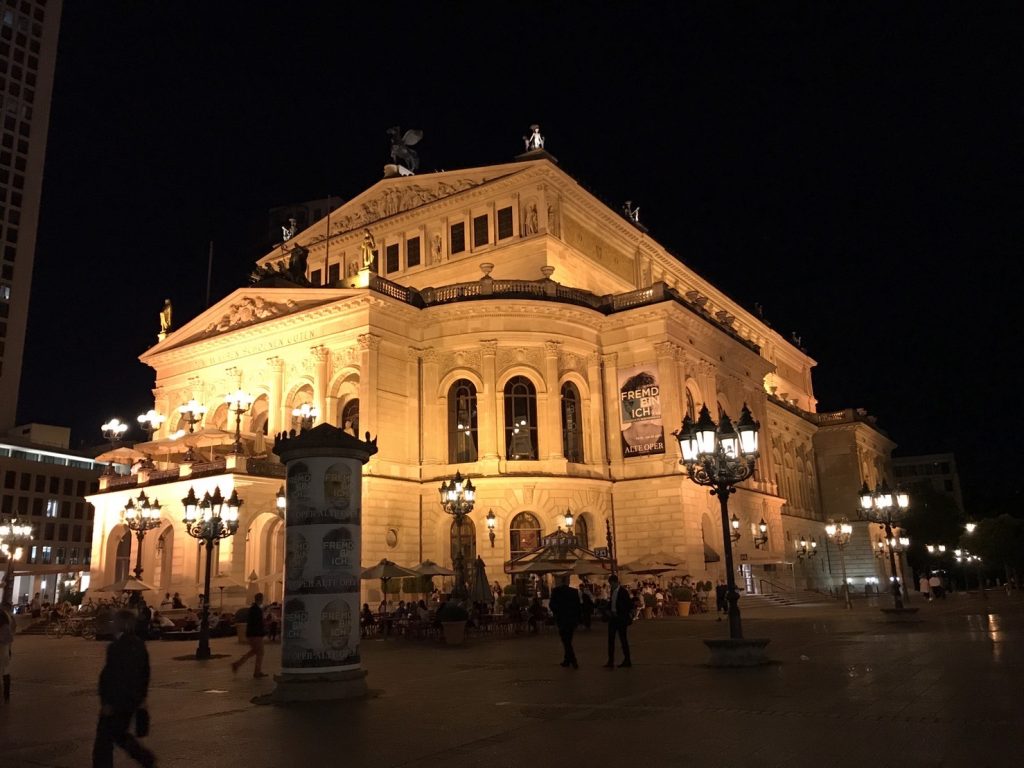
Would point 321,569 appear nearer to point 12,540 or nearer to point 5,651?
point 5,651

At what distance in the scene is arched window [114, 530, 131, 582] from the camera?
44.9 metres

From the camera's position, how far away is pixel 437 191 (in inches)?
2007

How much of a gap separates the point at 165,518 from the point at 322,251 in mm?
21745

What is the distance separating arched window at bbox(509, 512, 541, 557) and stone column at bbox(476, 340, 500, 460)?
3.37 metres

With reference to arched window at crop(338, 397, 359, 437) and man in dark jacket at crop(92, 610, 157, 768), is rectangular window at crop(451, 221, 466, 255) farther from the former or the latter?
man in dark jacket at crop(92, 610, 157, 768)

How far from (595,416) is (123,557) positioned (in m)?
26.4

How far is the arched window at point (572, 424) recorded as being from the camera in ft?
141

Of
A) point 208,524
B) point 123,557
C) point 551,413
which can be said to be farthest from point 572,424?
point 123,557

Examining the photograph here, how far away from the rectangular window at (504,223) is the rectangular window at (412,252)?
5.70 m

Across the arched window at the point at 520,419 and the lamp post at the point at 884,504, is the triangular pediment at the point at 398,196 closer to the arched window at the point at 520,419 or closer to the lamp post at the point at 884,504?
the arched window at the point at 520,419

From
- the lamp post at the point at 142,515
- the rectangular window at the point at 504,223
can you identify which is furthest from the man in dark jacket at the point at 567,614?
the rectangular window at the point at 504,223

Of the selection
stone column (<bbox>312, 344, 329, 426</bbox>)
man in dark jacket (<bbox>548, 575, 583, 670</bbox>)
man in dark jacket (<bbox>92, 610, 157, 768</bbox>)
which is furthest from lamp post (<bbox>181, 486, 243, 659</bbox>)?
man in dark jacket (<bbox>92, 610, 157, 768</bbox>)

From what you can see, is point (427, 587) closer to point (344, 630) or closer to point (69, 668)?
point (69, 668)

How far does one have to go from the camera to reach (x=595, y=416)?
→ 43.5 metres
